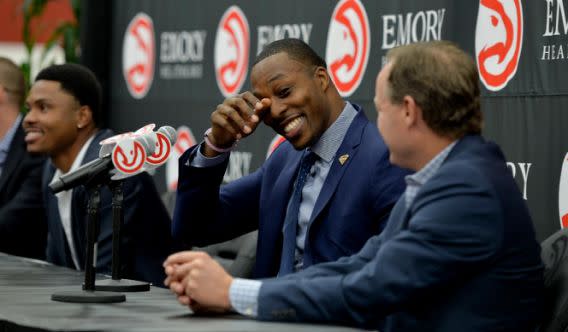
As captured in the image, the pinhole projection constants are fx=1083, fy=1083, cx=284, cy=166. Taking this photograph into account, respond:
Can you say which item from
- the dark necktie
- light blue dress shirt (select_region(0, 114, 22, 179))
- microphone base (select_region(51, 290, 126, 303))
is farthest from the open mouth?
light blue dress shirt (select_region(0, 114, 22, 179))

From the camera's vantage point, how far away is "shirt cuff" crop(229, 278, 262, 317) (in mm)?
2299

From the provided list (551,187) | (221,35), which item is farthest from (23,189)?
(551,187)

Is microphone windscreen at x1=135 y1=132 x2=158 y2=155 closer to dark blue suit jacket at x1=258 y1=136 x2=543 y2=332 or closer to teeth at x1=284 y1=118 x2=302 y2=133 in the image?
teeth at x1=284 y1=118 x2=302 y2=133

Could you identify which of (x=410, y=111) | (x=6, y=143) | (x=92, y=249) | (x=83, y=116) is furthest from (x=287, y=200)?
(x=6, y=143)

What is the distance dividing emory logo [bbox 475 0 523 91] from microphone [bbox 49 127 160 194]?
5.09ft

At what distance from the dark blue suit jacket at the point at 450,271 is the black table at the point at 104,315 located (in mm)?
72

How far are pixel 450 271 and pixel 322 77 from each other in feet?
3.88

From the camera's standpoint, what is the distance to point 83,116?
14.7 ft

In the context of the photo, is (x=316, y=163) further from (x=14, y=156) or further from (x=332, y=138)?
(x=14, y=156)

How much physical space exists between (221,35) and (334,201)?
289cm

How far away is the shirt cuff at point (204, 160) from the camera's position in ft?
10.5

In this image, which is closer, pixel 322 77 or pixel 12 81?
pixel 322 77

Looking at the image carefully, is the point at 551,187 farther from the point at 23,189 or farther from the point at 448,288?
the point at 23,189

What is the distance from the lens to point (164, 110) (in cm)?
624
